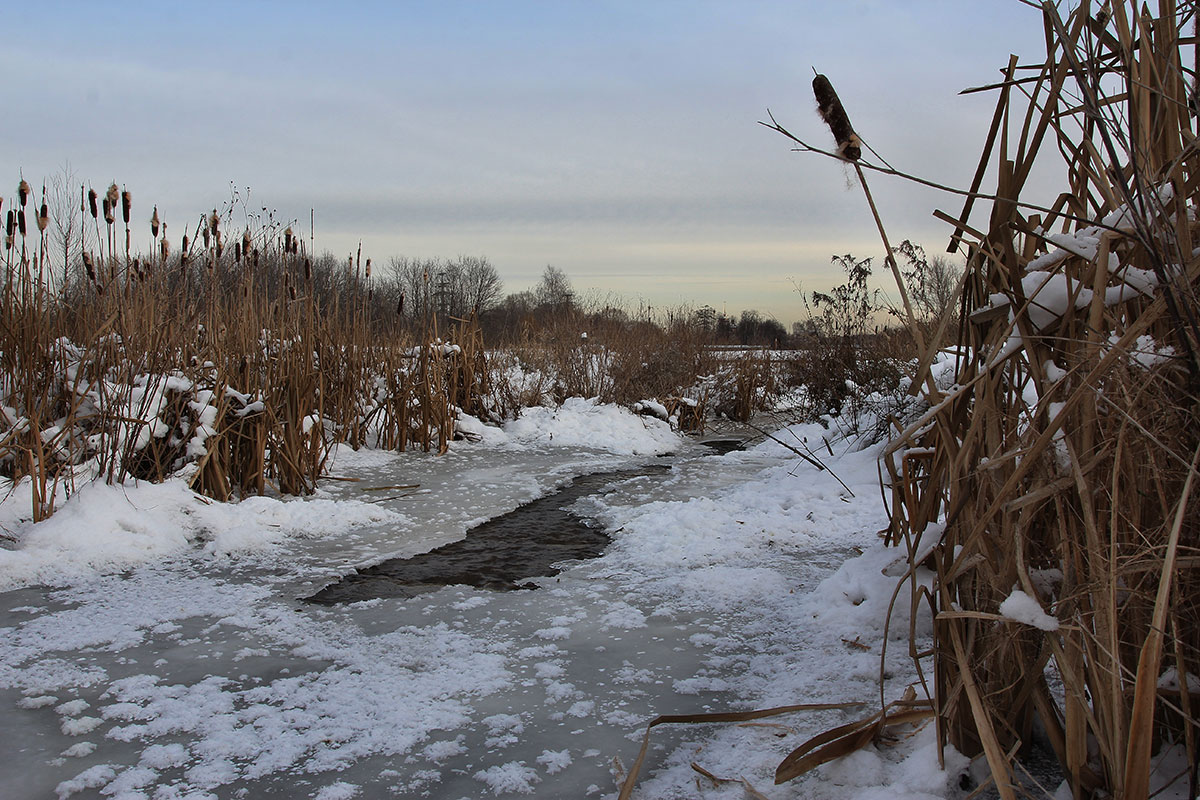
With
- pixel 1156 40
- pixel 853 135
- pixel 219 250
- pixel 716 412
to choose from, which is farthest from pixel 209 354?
pixel 716 412

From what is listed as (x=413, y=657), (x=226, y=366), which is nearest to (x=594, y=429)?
(x=226, y=366)

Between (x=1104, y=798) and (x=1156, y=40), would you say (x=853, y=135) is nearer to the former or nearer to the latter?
(x=1156, y=40)

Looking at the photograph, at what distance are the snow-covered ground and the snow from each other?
0.55m

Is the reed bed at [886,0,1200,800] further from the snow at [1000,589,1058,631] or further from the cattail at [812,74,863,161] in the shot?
the cattail at [812,74,863,161]

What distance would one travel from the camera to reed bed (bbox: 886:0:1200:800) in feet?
3.84

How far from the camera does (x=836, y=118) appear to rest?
52.4 inches

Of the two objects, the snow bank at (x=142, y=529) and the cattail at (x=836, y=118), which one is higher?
the cattail at (x=836, y=118)

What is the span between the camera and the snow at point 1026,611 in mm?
1245

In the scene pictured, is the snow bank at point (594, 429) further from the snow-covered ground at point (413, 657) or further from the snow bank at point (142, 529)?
the snow bank at point (142, 529)

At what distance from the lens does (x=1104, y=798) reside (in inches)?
53.0

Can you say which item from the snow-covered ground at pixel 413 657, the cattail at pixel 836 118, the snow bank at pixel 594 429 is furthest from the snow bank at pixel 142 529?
the snow bank at pixel 594 429

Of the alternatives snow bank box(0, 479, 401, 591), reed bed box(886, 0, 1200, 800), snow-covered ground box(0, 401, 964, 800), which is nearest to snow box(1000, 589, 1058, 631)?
reed bed box(886, 0, 1200, 800)

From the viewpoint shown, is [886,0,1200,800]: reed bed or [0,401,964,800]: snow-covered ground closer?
[886,0,1200,800]: reed bed

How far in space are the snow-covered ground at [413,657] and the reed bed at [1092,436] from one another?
45 cm
